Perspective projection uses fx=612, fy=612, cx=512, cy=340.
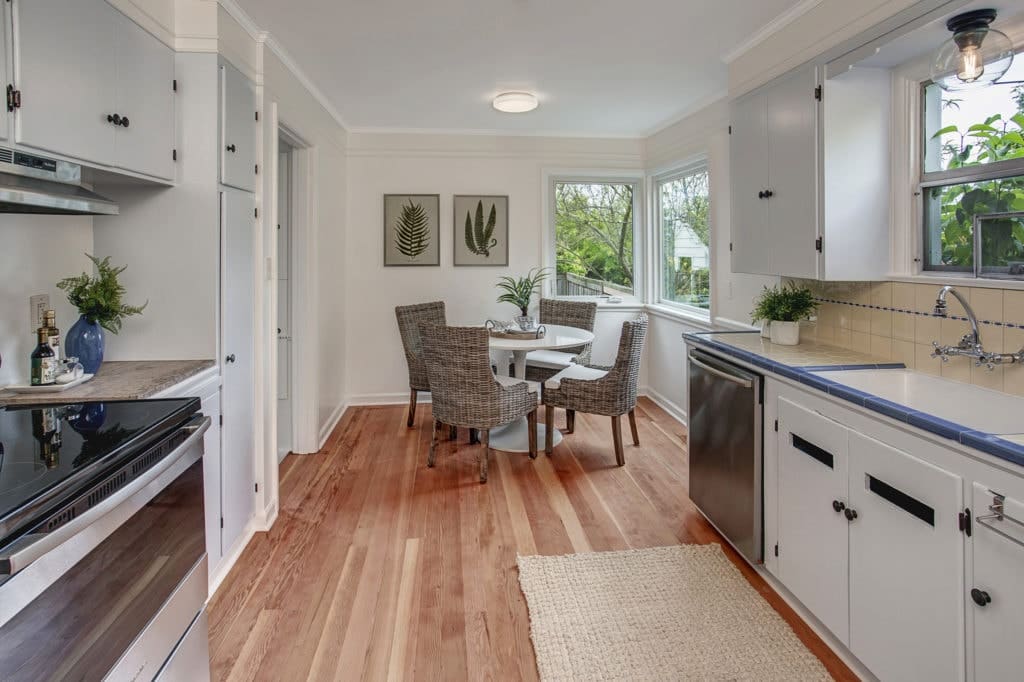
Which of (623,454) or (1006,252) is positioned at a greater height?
(1006,252)

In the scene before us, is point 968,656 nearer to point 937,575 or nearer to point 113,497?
point 937,575

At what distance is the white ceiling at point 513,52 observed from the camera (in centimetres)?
284

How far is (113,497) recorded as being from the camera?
1.29 m

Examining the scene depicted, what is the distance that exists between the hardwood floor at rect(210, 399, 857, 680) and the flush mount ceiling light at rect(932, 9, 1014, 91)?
1815 millimetres

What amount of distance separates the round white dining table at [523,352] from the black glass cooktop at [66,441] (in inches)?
95.4

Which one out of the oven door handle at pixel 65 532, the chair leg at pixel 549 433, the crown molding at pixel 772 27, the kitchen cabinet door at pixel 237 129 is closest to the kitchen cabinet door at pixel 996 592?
the oven door handle at pixel 65 532

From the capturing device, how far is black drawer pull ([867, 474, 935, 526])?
1.58 m

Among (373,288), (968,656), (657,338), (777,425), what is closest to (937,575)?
(968,656)

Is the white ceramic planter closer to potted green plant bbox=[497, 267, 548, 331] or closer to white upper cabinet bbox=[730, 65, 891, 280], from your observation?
white upper cabinet bbox=[730, 65, 891, 280]

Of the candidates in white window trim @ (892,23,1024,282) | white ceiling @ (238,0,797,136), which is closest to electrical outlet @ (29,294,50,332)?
white ceiling @ (238,0,797,136)

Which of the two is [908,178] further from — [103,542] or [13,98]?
[13,98]

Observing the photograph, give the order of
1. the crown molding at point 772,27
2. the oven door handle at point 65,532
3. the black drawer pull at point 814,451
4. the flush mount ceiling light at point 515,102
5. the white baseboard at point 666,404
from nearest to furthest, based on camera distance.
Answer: the oven door handle at point 65,532
the black drawer pull at point 814,451
the crown molding at point 772,27
the flush mount ceiling light at point 515,102
the white baseboard at point 666,404

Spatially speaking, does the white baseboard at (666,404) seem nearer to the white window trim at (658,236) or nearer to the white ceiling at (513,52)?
the white window trim at (658,236)

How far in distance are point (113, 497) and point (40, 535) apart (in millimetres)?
226
